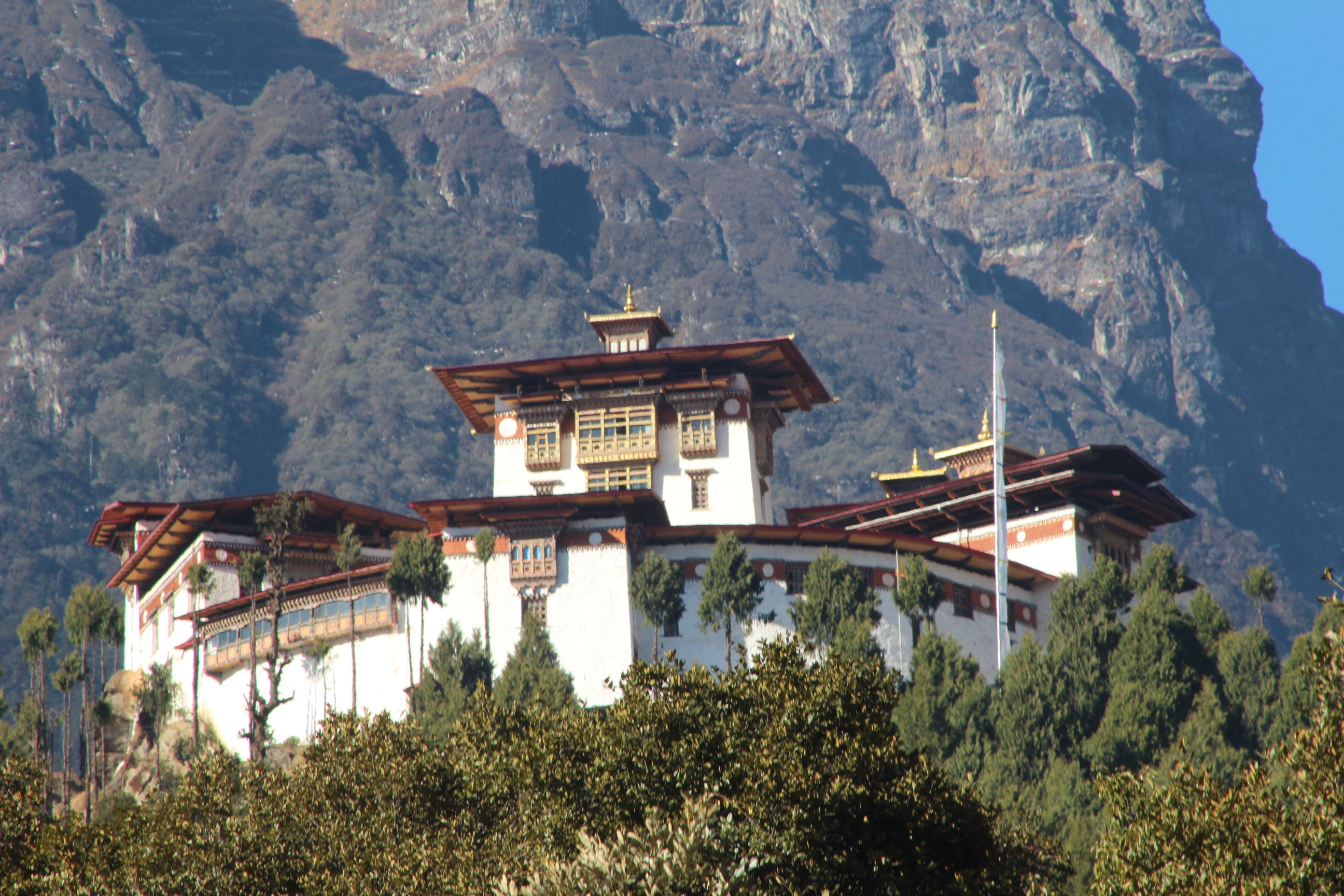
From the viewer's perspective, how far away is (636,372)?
78.0m

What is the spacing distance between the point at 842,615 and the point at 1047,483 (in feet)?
56.3

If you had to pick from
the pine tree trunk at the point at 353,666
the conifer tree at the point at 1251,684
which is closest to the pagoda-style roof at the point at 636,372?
the pine tree trunk at the point at 353,666

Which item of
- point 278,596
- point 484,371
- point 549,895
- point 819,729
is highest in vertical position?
point 484,371

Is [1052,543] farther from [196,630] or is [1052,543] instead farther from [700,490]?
[196,630]

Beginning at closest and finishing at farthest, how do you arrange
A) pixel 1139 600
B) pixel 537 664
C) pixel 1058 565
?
pixel 537 664
pixel 1139 600
pixel 1058 565

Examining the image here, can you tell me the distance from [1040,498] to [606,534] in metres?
21.7

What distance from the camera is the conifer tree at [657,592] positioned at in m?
64.2

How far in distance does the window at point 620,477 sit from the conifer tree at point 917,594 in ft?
48.5

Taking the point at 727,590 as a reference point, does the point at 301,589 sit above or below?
above

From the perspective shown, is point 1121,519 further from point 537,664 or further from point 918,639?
point 537,664

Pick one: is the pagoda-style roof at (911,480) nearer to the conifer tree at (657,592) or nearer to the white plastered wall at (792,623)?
the white plastered wall at (792,623)

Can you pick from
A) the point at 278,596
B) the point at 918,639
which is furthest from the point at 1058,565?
the point at 278,596

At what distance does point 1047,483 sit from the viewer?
251ft

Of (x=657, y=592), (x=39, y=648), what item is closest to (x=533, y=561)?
(x=657, y=592)
